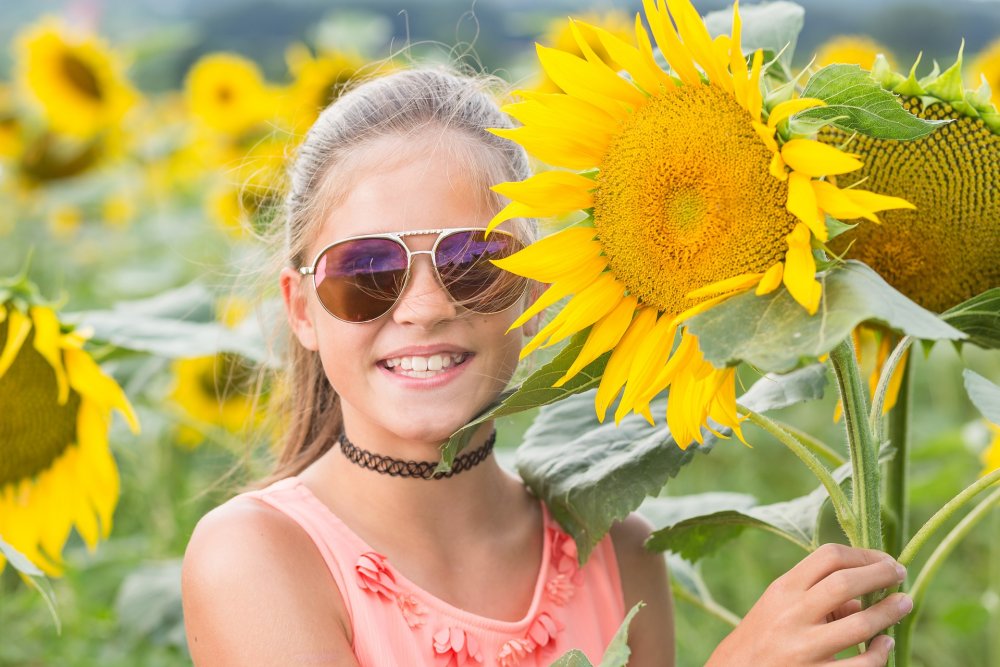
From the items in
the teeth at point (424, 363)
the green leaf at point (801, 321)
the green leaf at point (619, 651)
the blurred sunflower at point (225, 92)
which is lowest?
the blurred sunflower at point (225, 92)

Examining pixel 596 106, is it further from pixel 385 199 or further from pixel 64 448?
pixel 64 448

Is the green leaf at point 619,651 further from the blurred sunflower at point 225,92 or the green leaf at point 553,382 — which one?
the blurred sunflower at point 225,92

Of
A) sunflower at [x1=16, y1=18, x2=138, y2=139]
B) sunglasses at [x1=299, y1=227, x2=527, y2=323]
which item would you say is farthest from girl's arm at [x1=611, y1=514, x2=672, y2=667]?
sunflower at [x1=16, y1=18, x2=138, y2=139]

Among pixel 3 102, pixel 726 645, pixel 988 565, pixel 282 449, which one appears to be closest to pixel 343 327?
pixel 282 449

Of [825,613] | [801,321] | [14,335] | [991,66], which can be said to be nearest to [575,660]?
[825,613]

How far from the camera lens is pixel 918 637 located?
236cm

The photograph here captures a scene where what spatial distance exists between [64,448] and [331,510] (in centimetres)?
41

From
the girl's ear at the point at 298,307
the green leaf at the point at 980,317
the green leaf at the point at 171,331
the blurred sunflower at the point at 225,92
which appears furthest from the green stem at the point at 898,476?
the blurred sunflower at the point at 225,92

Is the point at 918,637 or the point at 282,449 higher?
the point at 282,449

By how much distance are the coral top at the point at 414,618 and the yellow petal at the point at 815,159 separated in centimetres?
59

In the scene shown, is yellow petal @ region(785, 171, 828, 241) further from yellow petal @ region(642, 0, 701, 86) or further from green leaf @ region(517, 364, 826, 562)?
green leaf @ region(517, 364, 826, 562)

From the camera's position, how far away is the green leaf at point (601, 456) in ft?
3.43

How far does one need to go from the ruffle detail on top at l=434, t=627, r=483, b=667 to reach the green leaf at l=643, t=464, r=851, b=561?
19 centimetres

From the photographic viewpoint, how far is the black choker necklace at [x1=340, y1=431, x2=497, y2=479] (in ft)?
3.95
